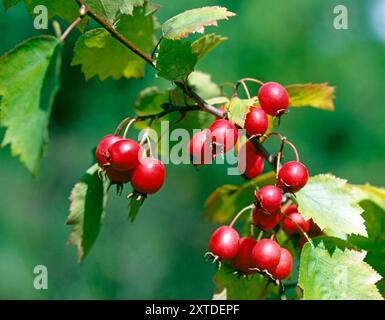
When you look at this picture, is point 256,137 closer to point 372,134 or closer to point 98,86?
point 372,134

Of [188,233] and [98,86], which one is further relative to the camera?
[98,86]

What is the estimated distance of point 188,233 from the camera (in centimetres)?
847

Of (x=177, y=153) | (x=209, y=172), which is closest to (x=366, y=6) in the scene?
(x=209, y=172)

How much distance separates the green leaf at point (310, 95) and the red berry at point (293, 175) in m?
0.24

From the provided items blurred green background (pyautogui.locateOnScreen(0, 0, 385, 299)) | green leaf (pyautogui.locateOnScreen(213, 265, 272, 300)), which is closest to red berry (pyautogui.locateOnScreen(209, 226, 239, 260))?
green leaf (pyautogui.locateOnScreen(213, 265, 272, 300))

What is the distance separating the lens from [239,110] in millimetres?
983

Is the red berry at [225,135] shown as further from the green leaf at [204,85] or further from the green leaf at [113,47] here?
the green leaf at [204,85]

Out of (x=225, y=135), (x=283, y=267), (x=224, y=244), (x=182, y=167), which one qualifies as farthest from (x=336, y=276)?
(x=182, y=167)

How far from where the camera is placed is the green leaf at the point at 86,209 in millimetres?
1107

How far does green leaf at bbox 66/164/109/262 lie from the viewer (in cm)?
111

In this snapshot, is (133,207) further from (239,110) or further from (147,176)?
(239,110)

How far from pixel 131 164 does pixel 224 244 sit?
0.22 m

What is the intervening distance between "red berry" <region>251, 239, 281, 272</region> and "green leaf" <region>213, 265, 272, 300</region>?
0.53ft
